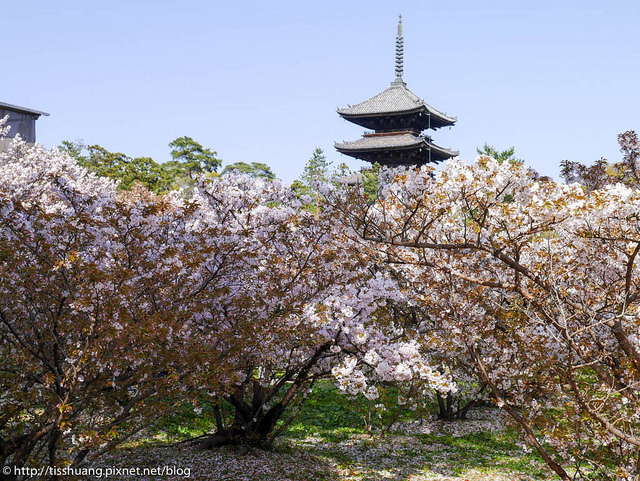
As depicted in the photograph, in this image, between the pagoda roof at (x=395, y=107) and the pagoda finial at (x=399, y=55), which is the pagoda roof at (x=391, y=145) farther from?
the pagoda finial at (x=399, y=55)

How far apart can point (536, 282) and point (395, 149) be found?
32.2 m

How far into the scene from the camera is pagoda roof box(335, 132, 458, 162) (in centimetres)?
3675

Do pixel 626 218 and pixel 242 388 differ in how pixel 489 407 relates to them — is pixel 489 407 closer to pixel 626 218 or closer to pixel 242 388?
pixel 242 388

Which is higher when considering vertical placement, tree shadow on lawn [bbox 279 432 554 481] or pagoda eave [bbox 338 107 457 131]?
pagoda eave [bbox 338 107 457 131]

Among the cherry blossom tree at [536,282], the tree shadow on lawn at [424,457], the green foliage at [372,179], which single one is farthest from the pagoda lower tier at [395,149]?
the cherry blossom tree at [536,282]

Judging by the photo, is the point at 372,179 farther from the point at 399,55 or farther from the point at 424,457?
the point at 424,457

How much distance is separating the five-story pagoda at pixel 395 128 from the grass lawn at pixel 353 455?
26649 mm

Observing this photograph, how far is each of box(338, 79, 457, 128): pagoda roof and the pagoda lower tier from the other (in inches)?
64.1

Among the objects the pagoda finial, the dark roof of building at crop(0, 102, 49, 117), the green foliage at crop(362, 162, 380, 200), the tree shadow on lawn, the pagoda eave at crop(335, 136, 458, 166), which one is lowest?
the tree shadow on lawn

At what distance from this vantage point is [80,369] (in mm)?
5176

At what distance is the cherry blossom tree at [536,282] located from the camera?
5.61 m

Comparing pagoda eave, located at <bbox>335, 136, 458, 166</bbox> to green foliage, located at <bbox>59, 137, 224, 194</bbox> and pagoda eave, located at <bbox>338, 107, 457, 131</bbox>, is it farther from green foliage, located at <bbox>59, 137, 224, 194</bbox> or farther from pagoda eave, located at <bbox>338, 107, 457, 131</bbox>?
green foliage, located at <bbox>59, 137, 224, 194</bbox>

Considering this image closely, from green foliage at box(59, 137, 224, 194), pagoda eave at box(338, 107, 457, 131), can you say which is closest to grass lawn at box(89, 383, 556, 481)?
green foliage at box(59, 137, 224, 194)

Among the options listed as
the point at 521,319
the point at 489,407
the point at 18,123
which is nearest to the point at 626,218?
the point at 521,319
